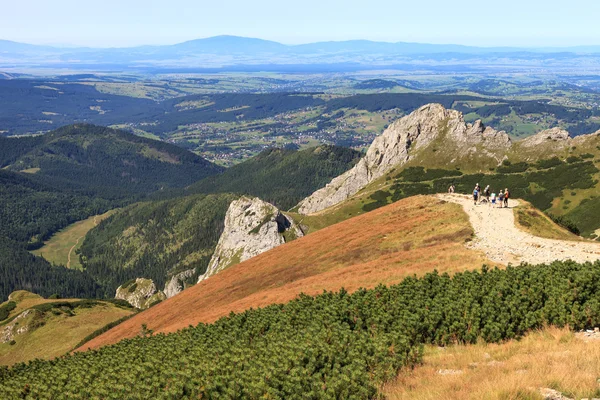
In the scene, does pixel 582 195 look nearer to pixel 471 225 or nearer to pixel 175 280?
pixel 471 225

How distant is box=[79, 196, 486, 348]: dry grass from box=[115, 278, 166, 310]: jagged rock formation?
9946 cm

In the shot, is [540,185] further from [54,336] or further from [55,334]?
[54,336]

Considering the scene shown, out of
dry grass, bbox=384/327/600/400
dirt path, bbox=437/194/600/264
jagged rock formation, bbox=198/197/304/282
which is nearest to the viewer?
dry grass, bbox=384/327/600/400

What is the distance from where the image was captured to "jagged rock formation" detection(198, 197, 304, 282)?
528ft

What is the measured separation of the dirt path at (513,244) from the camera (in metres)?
37.1

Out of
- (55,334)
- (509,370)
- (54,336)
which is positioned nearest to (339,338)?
(509,370)

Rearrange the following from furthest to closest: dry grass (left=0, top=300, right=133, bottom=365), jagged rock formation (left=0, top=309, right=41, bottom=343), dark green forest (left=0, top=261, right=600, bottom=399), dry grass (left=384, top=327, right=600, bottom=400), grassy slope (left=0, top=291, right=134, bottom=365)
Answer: jagged rock formation (left=0, top=309, right=41, bottom=343), grassy slope (left=0, top=291, right=134, bottom=365), dry grass (left=0, top=300, right=133, bottom=365), dark green forest (left=0, top=261, right=600, bottom=399), dry grass (left=384, top=327, right=600, bottom=400)

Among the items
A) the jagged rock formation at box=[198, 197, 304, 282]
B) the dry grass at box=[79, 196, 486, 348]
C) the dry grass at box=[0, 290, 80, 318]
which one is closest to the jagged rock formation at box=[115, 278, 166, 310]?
the jagged rock formation at box=[198, 197, 304, 282]

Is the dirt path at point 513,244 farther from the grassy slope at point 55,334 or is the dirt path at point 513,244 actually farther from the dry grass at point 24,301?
the dry grass at point 24,301

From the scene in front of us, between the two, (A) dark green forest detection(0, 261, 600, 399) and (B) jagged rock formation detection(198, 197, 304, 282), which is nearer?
(A) dark green forest detection(0, 261, 600, 399)

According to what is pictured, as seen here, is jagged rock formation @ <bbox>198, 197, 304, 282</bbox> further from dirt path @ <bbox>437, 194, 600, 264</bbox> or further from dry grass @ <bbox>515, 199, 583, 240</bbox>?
dry grass @ <bbox>515, 199, 583, 240</bbox>

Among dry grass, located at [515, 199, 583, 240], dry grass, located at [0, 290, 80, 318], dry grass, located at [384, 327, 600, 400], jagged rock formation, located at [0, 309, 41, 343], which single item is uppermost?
dry grass, located at [384, 327, 600, 400]

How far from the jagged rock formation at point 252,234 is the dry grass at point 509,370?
13426 centimetres

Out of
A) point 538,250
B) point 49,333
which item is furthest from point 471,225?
point 49,333
